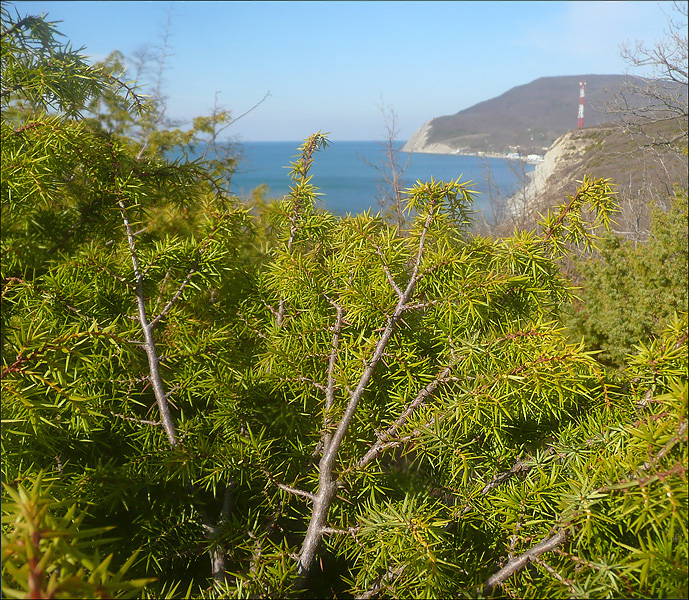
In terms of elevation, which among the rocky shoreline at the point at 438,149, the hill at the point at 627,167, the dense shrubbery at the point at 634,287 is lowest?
the dense shrubbery at the point at 634,287

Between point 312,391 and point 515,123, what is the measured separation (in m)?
16.6

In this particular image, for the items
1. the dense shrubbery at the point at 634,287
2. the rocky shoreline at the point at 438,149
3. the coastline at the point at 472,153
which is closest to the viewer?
the dense shrubbery at the point at 634,287

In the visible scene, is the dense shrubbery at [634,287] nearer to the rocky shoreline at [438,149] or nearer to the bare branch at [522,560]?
the bare branch at [522,560]

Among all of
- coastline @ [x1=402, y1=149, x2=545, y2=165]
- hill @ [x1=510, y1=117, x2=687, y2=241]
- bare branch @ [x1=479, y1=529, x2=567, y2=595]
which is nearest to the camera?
bare branch @ [x1=479, y1=529, x2=567, y2=595]

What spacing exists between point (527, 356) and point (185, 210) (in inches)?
58.3

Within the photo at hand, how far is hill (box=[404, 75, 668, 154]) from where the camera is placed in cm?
1244

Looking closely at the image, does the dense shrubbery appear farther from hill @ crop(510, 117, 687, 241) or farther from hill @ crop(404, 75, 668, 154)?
hill @ crop(404, 75, 668, 154)

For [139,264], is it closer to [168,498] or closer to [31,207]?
[31,207]

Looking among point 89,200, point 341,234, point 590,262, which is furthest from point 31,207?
point 590,262

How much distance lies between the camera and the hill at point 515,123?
1244cm

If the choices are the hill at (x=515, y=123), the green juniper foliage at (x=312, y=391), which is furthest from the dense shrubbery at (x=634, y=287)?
the hill at (x=515, y=123)

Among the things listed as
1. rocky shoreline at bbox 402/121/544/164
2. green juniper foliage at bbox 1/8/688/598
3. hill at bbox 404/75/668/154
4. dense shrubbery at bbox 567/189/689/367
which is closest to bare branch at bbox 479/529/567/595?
green juniper foliage at bbox 1/8/688/598

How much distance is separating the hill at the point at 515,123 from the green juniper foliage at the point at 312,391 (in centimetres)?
972

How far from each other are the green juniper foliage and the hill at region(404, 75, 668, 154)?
31.9ft
